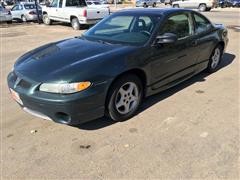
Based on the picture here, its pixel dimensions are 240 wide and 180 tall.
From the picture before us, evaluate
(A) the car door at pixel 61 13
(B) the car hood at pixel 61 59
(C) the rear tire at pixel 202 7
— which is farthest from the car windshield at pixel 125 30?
(C) the rear tire at pixel 202 7

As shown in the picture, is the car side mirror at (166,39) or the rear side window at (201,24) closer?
the car side mirror at (166,39)

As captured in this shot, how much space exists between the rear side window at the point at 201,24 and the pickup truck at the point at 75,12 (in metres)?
10.4

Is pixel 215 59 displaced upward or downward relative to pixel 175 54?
downward

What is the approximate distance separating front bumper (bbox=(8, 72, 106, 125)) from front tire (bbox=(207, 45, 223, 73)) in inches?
130

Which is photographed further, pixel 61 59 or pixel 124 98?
pixel 124 98

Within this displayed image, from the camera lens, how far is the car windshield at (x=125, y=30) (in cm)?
461

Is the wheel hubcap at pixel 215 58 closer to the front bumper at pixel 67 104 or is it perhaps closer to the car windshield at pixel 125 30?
the car windshield at pixel 125 30

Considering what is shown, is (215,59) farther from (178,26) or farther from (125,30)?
(125,30)

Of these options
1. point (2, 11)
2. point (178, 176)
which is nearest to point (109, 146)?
point (178, 176)

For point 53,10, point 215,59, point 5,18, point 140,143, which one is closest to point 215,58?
point 215,59

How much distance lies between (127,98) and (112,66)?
60cm

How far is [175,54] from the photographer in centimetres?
488

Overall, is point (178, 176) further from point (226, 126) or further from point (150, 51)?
point (150, 51)

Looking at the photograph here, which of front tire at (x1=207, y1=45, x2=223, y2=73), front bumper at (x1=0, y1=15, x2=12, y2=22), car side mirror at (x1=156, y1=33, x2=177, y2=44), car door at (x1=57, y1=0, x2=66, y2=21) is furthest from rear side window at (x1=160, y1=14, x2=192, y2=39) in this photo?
front bumper at (x1=0, y1=15, x2=12, y2=22)
